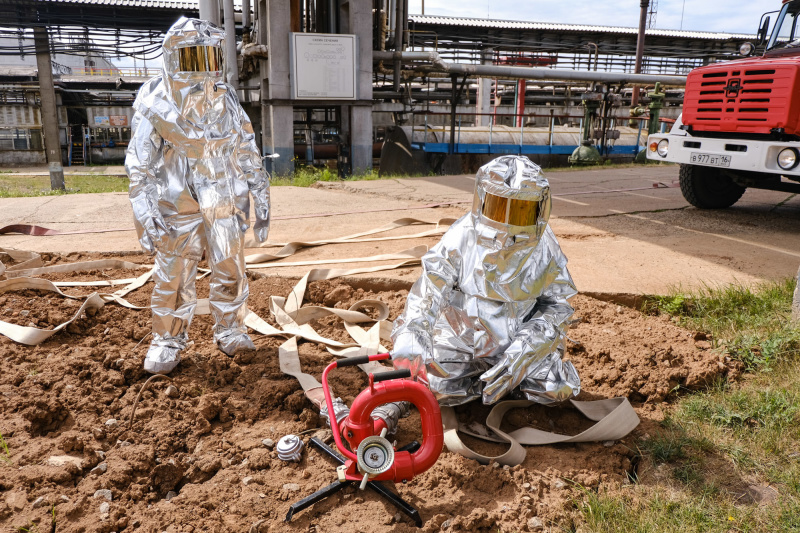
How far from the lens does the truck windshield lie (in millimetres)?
6801

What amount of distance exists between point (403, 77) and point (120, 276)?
12.5 meters

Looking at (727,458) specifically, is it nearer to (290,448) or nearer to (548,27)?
(290,448)

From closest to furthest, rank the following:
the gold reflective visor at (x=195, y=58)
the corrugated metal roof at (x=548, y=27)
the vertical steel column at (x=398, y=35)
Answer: the gold reflective visor at (x=195, y=58) → the vertical steel column at (x=398, y=35) → the corrugated metal roof at (x=548, y=27)

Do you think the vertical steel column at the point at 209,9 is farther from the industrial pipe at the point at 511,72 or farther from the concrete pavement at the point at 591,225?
the industrial pipe at the point at 511,72

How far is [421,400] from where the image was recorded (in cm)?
226

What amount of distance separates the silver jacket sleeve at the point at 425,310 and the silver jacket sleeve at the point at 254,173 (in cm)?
123

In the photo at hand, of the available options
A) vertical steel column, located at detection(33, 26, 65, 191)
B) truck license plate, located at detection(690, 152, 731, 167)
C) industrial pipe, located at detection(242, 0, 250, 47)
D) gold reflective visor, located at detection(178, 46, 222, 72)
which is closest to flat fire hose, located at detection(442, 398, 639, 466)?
gold reflective visor, located at detection(178, 46, 222, 72)

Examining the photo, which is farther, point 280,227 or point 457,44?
point 457,44

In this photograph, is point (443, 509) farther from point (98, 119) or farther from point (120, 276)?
point (98, 119)

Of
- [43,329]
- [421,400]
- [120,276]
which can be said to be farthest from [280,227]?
[421,400]

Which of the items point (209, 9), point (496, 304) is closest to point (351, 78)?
point (209, 9)

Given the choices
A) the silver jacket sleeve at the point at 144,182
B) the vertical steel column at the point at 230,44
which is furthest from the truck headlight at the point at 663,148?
the vertical steel column at the point at 230,44

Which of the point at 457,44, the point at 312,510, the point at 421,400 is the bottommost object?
the point at 312,510

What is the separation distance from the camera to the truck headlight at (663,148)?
23.1ft
